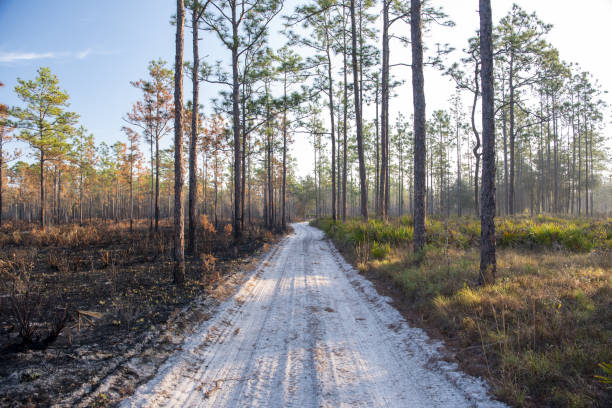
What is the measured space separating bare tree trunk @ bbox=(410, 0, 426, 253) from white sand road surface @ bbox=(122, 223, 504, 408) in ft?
13.2

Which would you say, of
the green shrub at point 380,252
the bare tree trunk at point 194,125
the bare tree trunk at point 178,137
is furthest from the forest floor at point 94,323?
the green shrub at point 380,252

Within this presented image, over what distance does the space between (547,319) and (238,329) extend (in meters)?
4.70

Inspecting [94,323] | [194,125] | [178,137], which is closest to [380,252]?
[178,137]

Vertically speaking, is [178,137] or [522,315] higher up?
[178,137]

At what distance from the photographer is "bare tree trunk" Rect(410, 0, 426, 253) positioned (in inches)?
345

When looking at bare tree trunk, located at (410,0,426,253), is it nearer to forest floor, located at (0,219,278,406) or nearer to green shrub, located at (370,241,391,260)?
green shrub, located at (370,241,391,260)

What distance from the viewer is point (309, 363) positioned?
361 centimetres

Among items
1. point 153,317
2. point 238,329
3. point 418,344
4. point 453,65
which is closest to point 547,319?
point 418,344

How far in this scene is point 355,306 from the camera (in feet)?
19.4

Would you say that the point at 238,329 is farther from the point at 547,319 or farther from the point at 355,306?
the point at 547,319

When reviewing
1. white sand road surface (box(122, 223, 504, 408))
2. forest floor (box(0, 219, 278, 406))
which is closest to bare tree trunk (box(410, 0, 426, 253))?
white sand road surface (box(122, 223, 504, 408))

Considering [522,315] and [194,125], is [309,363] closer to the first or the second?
[522,315]

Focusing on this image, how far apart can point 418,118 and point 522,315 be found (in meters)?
6.58

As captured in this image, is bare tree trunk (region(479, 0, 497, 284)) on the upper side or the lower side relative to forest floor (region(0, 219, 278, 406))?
upper
